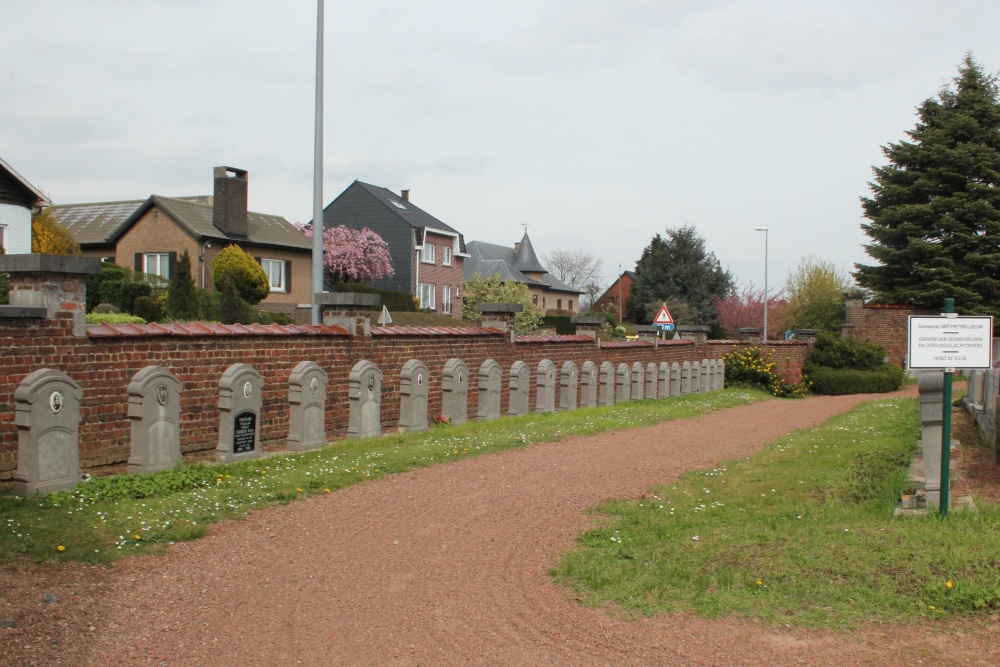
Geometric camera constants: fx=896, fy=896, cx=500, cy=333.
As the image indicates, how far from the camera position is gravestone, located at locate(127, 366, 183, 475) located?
29.2 feet

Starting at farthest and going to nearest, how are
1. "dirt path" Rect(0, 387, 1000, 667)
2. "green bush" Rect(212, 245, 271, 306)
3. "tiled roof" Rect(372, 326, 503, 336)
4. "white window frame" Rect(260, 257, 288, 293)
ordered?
"white window frame" Rect(260, 257, 288, 293)
"green bush" Rect(212, 245, 271, 306)
"tiled roof" Rect(372, 326, 503, 336)
"dirt path" Rect(0, 387, 1000, 667)

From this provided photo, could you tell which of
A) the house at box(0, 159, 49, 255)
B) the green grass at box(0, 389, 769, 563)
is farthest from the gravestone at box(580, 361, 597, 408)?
the house at box(0, 159, 49, 255)

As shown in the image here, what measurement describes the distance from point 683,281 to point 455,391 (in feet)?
169

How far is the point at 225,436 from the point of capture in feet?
32.7

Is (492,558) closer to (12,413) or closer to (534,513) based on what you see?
(534,513)

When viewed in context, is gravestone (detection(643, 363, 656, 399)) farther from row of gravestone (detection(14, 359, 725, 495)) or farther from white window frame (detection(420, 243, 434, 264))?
white window frame (detection(420, 243, 434, 264))

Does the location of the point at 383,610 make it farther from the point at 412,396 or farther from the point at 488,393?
the point at 488,393

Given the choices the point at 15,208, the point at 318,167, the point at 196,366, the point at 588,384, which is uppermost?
the point at 15,208

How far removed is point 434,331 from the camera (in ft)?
49.7

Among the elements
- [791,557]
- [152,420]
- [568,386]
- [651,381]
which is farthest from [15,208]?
[791,557]

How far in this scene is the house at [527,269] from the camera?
6900cm

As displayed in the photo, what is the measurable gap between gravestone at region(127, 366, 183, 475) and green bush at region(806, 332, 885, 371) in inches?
947

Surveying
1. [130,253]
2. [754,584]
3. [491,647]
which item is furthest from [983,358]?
[130,253]

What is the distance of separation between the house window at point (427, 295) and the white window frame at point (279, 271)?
11.9m
